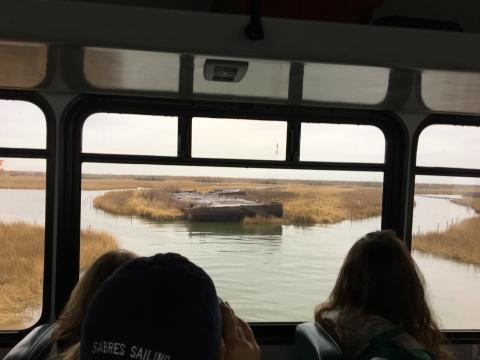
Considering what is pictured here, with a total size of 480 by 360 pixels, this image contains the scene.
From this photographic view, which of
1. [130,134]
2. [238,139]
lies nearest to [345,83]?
[238,139]

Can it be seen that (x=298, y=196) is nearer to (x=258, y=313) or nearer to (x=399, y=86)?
(x=258, y=313)

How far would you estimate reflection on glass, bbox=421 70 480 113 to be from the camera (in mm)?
1602

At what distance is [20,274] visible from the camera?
113 inches

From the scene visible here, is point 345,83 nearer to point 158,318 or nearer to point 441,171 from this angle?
point 158,318

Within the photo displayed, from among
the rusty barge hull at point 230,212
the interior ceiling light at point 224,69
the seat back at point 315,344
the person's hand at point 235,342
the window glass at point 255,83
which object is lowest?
the seat back at point 315,344

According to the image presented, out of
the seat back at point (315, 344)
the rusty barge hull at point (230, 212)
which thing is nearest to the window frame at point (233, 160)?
the rusty barge hull at point (230, 212)

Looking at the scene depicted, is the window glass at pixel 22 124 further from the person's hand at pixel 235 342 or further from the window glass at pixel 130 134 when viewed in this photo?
the person's hand at pixel 235 342

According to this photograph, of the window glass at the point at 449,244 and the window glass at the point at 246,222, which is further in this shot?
the window glass at the point at 449,244

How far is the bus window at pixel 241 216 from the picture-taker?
2932mm

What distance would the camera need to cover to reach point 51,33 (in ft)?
4.14

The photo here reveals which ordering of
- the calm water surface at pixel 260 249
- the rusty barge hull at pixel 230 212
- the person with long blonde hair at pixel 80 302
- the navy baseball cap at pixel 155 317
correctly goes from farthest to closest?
the rusty barge hull at pixel 230 212 → the calm water surface at pixel 260 249 → the person with long blonde hair at pixel 80 302 → the navy baseball cap at pixel 155 317

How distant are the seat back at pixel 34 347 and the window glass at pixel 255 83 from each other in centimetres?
130

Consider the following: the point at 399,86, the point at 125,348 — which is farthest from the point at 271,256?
the point at 125,348

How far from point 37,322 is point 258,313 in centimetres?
140
